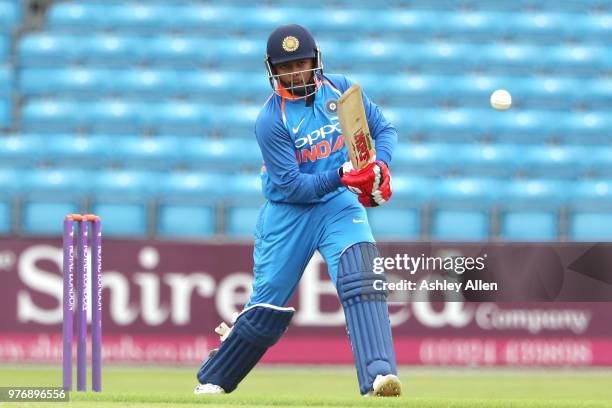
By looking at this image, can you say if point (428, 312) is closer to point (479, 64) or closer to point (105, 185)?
point (105, 185)

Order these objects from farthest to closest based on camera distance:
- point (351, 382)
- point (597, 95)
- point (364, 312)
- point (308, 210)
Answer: point (597, 95) < point (351, 382) < point (308, 210) < point (364, 312)

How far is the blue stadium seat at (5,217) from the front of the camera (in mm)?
10680

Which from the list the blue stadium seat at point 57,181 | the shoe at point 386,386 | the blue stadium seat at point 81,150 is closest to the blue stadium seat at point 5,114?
the blue stadium seat at point 81,150

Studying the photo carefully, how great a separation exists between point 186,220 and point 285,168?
202 inches

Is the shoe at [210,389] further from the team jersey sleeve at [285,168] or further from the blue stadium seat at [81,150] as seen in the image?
the blue stadium seat at [81,150]

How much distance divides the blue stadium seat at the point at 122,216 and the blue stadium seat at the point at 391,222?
83.0 inches

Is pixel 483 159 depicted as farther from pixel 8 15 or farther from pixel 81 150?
pixel 8 15

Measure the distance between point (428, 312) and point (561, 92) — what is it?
435cm

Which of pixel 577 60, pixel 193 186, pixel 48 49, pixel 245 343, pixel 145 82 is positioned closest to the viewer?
pixel 245 343

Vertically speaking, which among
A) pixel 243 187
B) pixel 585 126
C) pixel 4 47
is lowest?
pixel 243 187

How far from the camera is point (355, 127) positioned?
17.4 feet

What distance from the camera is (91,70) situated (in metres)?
12.8

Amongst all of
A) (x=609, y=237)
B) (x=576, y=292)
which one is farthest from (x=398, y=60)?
(x=576, y=292)

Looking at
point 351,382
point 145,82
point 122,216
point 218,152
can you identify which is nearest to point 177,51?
point 145,82
